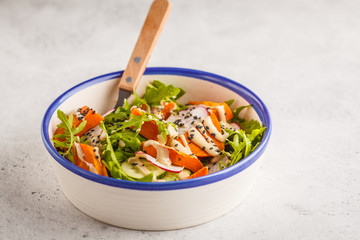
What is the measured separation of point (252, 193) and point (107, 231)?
2.42 ft

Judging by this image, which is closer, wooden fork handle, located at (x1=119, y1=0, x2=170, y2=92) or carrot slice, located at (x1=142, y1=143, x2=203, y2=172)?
carrot slice, located at (x1=142, y1=143, x2=203, y2=172)

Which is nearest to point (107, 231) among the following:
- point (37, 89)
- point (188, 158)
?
point (188, 158)

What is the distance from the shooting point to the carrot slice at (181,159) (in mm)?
2258

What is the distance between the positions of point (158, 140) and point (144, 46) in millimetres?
712

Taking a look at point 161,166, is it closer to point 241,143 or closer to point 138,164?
point 138,164

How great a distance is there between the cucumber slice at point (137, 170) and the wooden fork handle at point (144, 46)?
25.5 inches

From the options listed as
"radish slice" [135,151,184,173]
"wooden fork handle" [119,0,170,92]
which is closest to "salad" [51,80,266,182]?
"radish slice" [135,151,184,173]

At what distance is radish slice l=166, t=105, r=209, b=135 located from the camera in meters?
2.54

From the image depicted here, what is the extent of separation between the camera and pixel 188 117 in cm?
261

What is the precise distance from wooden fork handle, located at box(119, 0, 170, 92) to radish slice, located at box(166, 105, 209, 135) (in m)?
0.32

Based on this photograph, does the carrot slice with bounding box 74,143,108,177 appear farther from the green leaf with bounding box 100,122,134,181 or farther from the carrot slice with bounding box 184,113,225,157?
the carrot slice with bounding box 184,113,225,157

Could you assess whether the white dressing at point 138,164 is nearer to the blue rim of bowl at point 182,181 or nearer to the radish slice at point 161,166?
the radish slice at point 161,166

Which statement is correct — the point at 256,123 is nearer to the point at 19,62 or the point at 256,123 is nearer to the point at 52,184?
the point at 52,184

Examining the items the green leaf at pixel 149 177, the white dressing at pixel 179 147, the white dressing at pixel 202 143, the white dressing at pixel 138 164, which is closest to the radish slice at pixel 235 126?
the white dressing at pixel 202 143
